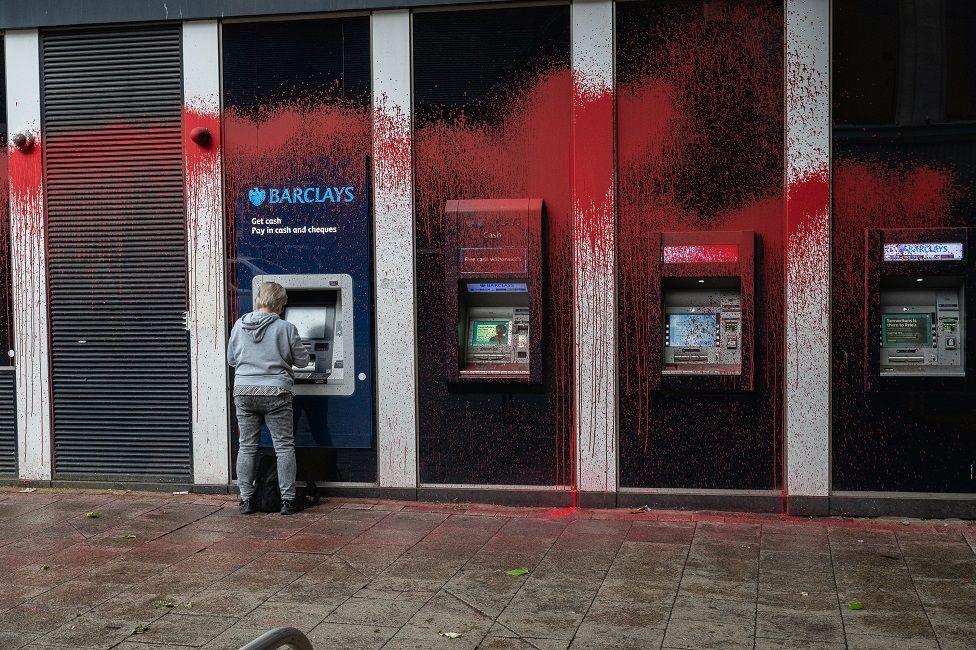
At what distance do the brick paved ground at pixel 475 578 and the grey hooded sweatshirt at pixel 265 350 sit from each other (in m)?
1.03

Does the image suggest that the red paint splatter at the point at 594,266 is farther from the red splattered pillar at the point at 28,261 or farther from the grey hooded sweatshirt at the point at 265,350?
the red splattered pillar at the point at 28,261

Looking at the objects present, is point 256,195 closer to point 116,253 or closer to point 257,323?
point 257,323

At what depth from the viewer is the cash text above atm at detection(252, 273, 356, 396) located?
808 centimetres

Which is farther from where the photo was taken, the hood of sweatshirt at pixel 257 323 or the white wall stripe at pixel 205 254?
the white wall stripe at pixel 205 254

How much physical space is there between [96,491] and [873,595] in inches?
242

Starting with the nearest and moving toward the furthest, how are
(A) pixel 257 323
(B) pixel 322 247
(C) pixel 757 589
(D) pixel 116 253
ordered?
(C) pixel 757 589
(A) pixel 257 323
(B) pixel 322 247
(D) pixel 116 253

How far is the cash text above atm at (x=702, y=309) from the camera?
7.44 m

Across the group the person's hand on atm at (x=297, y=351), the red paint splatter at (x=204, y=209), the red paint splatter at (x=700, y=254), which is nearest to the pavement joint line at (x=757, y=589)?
the red paint splatter at (x=700, y=254)

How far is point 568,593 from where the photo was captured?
18.6 feet

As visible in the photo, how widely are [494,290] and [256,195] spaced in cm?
208

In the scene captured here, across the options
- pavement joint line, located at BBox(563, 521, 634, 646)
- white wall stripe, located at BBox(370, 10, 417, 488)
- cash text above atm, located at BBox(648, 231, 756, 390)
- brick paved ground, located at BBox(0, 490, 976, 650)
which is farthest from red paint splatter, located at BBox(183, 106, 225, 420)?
pavement joint line, located at BBox(563, 521, 634, 646)

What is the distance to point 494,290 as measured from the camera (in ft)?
25.7

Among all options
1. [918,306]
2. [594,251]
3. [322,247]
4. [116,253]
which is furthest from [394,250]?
[918,306]

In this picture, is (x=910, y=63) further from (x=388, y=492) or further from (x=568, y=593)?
(x=388, y=492)
